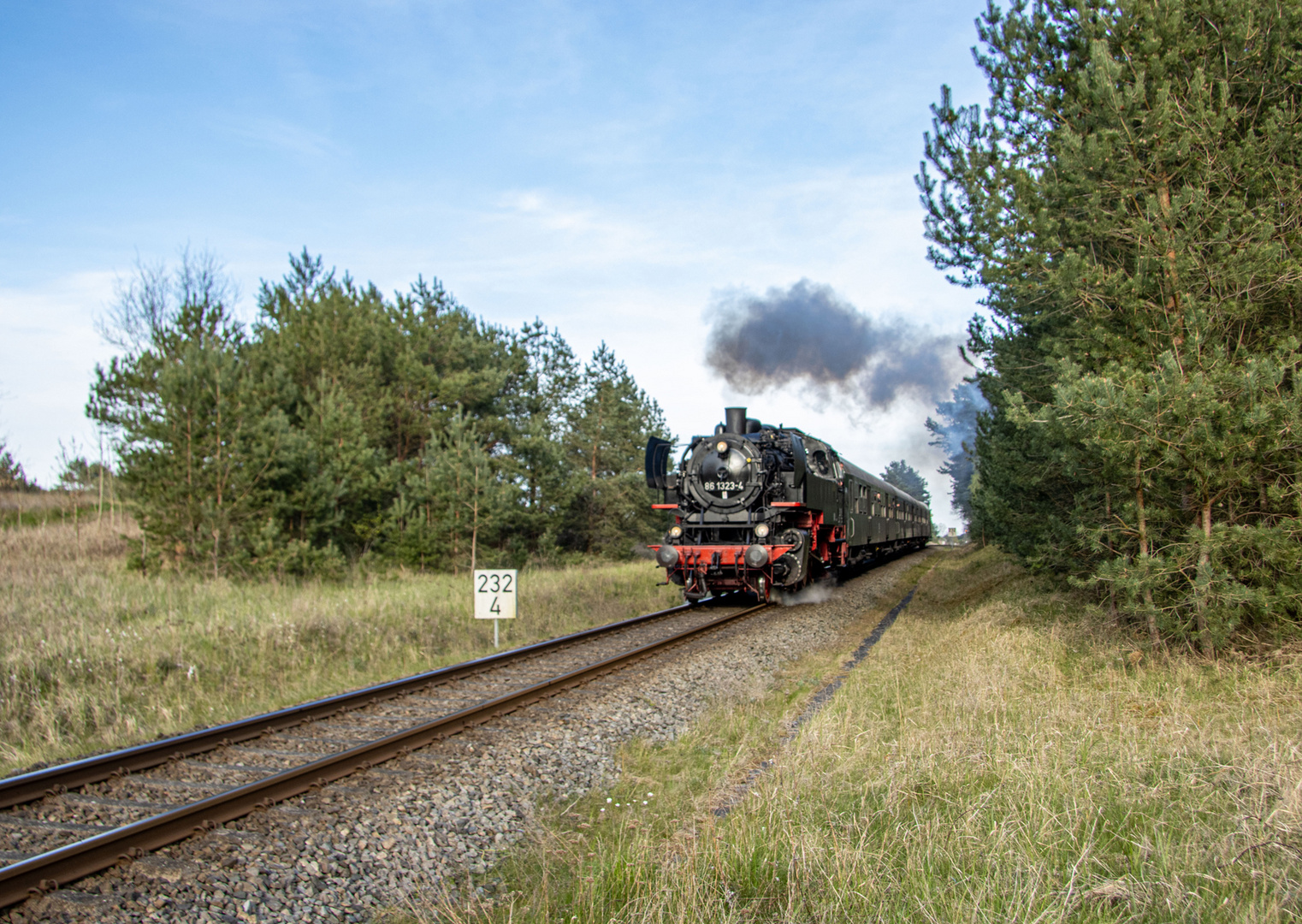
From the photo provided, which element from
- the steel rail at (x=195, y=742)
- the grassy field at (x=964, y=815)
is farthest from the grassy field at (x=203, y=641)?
the grassy field at (x=964, y=815)

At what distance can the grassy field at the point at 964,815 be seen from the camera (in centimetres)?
304

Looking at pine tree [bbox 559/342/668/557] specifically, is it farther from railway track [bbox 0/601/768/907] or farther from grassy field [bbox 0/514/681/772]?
railway track [bbox 0/601/768/907]

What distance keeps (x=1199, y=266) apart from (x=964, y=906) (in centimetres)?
682

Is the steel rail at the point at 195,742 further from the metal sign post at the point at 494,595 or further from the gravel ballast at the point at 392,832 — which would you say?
the metal sign post at the point at 494,595

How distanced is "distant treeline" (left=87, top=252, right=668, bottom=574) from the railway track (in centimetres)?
1162

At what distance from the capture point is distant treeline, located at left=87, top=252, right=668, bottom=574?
16906mm

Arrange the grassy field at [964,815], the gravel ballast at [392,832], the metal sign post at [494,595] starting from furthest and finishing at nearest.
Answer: the metal sign post at [494,595], the gravel ballast at [392,832], the grassy field at [964,815]

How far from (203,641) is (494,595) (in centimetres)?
351

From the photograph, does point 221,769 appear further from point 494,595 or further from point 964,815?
point 494,595

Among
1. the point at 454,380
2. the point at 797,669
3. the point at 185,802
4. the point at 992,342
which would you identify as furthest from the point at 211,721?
the point at 454,380

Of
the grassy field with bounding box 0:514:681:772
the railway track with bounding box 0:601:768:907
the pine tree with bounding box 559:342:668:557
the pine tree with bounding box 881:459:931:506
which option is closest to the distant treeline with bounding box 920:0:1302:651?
the railway track with bounding box 0:601:768:907

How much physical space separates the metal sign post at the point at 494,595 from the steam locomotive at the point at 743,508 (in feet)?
12.7

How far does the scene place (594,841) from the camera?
437 cm

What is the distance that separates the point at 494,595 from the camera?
10.5m
